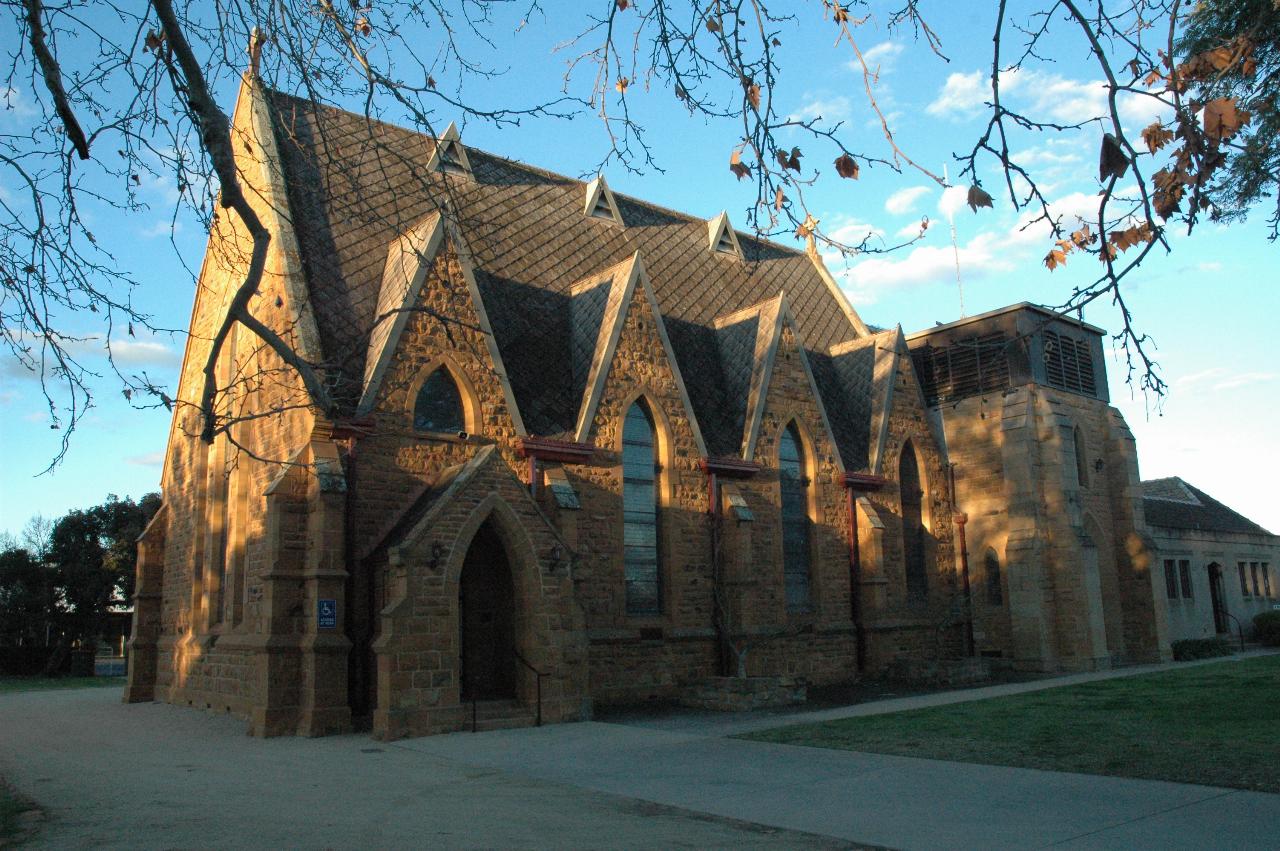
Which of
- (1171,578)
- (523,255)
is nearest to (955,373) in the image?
(1171,578)

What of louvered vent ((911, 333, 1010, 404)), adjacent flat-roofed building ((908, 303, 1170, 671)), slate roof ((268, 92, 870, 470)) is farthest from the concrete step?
louvered vent ((911, 333, 1010, 404))

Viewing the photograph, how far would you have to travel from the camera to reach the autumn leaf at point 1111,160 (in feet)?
14.7

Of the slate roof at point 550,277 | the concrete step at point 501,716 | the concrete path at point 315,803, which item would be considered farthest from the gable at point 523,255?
the concrete path at point 315,803

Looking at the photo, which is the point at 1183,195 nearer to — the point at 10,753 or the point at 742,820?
the point at 742,820

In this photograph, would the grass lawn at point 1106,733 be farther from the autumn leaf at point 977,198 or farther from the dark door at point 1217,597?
the dark door at point 1217,597

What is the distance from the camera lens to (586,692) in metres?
16.7

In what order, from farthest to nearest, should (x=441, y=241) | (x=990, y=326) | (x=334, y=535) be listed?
(x=990, y=326) → (x=441, y=241) → (x=334, y=535)

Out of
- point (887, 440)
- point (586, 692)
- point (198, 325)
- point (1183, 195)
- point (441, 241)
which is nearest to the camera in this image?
point (1183, 195)

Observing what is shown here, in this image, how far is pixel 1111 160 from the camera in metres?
4.50

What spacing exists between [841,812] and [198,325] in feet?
67.0

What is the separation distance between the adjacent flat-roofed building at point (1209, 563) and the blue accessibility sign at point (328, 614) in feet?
75.6

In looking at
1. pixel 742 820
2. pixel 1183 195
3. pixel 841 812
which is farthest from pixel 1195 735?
pixel 1183 195

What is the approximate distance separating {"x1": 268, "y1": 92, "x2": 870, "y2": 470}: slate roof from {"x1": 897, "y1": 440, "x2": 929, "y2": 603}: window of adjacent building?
1.64 metres

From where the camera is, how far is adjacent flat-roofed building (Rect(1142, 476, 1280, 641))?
105 ft
